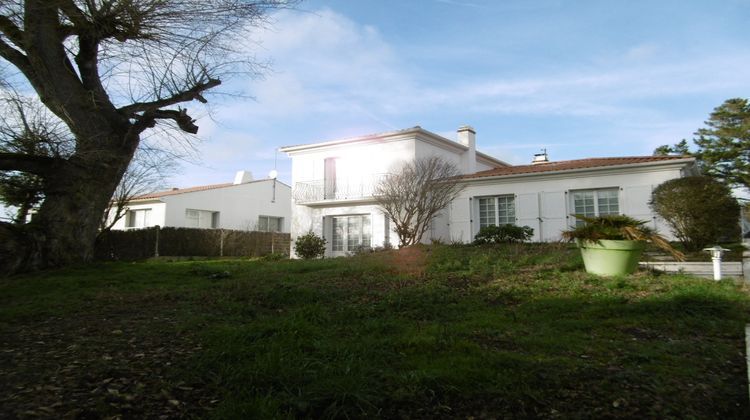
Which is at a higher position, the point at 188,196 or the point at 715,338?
the point at 188,196

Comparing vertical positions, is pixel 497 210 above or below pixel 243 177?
below

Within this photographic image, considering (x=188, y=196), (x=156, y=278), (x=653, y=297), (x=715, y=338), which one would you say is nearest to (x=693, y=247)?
(x=653, y=297)

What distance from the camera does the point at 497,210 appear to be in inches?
635

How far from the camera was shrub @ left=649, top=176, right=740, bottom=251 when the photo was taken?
9523mm

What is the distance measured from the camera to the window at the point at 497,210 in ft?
52.1

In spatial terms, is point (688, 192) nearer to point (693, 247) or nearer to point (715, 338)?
point (693, 247)

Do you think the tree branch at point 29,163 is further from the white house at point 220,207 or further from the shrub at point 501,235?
the white house at point 220,207

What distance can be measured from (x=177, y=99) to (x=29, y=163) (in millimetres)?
2472

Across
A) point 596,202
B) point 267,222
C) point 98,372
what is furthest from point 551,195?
point 267,222

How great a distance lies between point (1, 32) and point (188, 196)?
1782cm

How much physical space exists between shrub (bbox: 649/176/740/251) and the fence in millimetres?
16709

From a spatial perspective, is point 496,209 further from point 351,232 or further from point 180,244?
point 180,244

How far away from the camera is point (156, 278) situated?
7461 mm

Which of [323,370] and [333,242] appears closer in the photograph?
[323,370]
